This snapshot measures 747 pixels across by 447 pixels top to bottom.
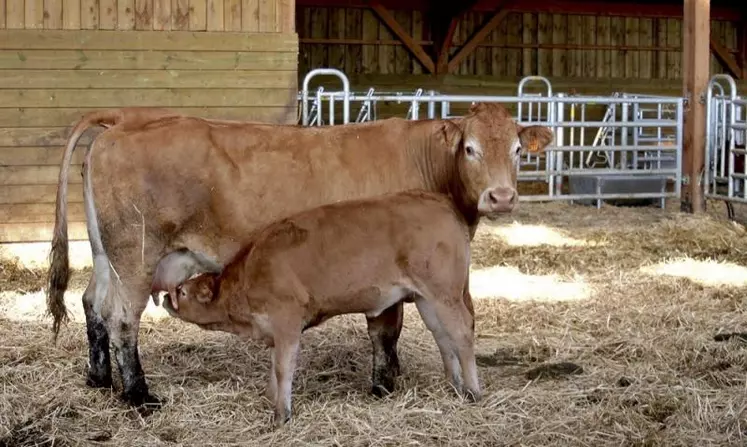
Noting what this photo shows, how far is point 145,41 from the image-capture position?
934 cm

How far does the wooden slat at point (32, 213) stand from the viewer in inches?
369

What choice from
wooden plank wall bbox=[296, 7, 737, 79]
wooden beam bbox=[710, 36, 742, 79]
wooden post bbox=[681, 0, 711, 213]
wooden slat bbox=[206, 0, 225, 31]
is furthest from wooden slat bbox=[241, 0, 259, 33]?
wooden beam bbox=[710, 36, 742, 79]

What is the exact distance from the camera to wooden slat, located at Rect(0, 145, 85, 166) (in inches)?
367

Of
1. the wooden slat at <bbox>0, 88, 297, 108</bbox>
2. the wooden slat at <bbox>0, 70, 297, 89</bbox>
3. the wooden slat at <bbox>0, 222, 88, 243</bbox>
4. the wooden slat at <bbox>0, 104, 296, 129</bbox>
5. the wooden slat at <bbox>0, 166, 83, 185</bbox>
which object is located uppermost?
the wooden slat at <bbox>0, 70, 297, 89</bbox>

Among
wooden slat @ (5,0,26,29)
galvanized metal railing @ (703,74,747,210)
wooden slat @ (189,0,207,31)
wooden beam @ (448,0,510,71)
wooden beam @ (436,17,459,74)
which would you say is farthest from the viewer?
wooden beam @ (448,0,510,71)

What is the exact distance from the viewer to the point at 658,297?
720 centimetres

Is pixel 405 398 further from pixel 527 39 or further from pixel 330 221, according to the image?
pixel 527 39

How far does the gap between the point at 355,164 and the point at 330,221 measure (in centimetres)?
56

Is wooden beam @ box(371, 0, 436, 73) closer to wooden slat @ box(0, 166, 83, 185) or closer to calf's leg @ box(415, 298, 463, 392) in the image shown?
wooden slat @ box(0, 166, 83, 185)

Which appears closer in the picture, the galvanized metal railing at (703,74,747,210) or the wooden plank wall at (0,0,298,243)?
the wooden plank wall at (0,0,298,243)

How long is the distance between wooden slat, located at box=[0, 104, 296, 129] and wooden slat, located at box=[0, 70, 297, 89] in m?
0.20

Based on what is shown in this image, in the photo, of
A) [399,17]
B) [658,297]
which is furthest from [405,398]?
[399,17]

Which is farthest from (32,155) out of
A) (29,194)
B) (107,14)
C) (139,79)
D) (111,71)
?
(107,14)

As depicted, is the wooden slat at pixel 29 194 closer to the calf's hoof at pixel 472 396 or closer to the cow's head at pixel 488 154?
the cow's head at pixel 488 154
